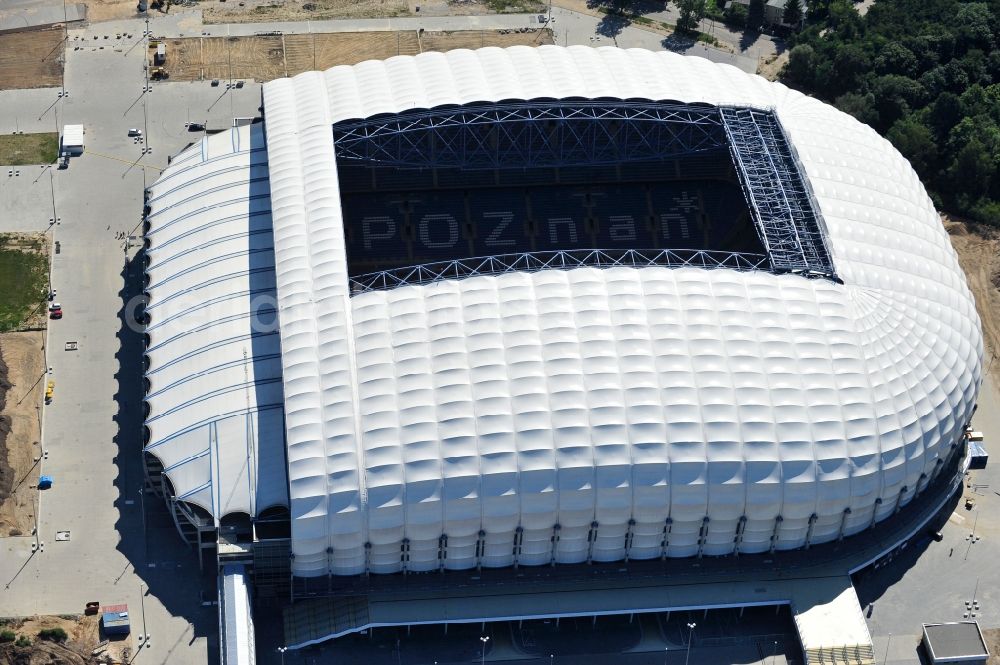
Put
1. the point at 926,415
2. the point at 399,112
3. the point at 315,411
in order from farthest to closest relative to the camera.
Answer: the point at 399,112, the point at 926,415, the point at 315,411

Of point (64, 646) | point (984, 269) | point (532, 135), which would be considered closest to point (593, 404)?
point (532, 135)

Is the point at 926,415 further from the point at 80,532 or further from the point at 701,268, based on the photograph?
the point at 80,532

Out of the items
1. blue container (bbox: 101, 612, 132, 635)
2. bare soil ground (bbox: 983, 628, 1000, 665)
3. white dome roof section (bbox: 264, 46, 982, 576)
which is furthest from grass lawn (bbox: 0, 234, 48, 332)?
bare soil ground (bbox: 983, 628, 1000, 665)

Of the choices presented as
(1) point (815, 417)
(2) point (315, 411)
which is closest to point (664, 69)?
(1) point (815, 417)

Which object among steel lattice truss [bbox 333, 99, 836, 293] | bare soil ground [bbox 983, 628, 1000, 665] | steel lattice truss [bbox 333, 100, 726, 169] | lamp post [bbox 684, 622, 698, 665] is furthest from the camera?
steel lattice truss [bbox 333, 100, 726, 169]

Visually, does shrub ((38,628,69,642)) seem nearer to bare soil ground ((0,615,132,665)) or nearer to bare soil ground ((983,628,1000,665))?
bare soil ground ((0,615,132,665))

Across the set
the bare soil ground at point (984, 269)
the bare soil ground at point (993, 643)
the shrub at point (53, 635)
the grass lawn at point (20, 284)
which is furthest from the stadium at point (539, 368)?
the bare soil ground at point (984, 269)

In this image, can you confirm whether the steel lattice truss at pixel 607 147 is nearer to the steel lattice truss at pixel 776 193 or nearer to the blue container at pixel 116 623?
the steel lattice truss at pixel 776 193
